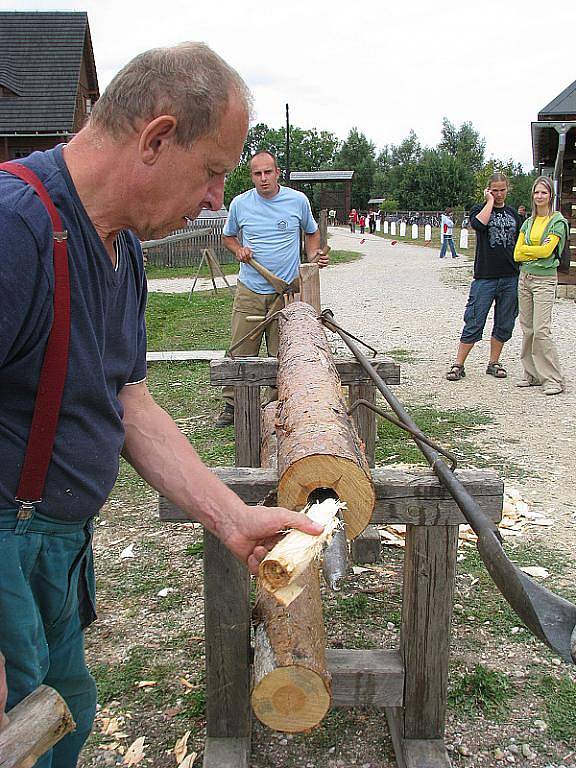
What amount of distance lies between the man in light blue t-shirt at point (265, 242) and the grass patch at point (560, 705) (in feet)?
12.1

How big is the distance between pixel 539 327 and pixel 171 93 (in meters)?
6.43

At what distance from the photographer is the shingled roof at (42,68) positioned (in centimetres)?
2584

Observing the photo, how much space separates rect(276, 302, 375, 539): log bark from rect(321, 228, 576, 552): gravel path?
229cm

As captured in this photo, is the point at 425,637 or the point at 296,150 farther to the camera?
the point at 296,150

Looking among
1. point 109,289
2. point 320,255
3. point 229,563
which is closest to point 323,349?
point 229,563

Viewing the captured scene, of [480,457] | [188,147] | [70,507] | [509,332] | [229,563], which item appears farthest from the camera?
[509,332]

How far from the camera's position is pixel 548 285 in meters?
7.25

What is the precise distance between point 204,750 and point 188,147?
2.09 metres

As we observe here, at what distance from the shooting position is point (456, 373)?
7.88 metres

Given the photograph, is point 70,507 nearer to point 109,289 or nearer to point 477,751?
point 109,289

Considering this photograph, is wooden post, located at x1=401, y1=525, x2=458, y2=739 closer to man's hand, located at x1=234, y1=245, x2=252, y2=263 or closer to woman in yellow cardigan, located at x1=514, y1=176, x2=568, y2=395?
man's hand, located at x1=234, y1=245, x2=252, y2=263

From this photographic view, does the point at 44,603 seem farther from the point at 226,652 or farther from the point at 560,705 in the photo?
the point at 560,705

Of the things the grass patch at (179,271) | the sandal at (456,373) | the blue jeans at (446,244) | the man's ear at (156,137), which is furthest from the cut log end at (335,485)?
the blue jeans at (446,244)

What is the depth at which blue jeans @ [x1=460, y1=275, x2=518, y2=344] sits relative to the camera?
7.53 meters
